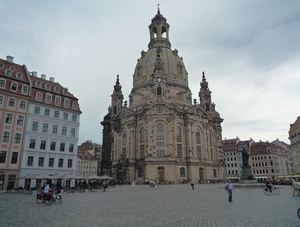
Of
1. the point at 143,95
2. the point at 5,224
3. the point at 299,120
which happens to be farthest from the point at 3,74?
the point at 299,120

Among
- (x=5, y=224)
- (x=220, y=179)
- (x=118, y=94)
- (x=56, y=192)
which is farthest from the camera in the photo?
(x=118, y=94)

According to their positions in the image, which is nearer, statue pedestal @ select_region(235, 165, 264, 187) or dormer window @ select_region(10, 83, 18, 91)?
statue pedestal @ select_region(235, 165, 264, 187)

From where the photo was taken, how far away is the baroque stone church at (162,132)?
206ft

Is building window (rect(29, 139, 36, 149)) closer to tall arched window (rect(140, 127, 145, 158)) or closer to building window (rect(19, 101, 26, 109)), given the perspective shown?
building window (rect(19, 101, 26, 109))

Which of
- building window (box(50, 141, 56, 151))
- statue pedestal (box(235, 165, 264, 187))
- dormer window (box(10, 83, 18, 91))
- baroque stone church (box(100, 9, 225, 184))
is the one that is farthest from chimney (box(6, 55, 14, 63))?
statue pedestal (box(235, 165, 264, 187))

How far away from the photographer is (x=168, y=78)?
263ft

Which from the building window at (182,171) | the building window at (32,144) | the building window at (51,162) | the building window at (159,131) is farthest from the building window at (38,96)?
the building window at (182,171)

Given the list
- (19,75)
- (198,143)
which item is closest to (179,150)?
(198,143)

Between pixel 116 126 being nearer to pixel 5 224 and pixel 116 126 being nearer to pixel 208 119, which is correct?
pixel 208 119

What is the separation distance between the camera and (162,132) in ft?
212

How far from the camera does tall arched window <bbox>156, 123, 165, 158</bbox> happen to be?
63.1m

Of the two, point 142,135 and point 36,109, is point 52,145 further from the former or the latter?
point 142,135

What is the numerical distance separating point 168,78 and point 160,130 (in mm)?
22857

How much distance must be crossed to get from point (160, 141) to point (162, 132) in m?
2.66
